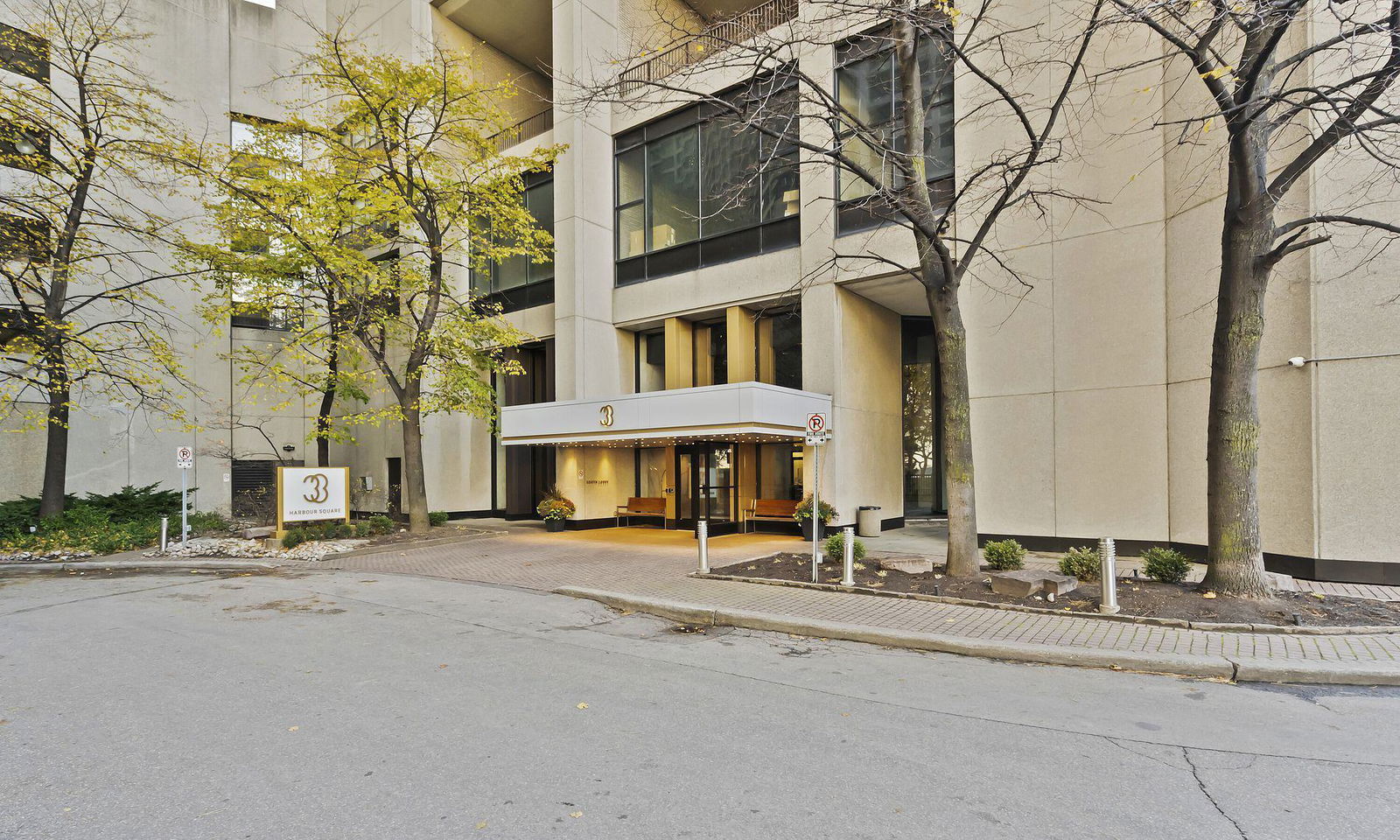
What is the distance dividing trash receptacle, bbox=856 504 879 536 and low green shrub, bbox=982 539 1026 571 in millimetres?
5875

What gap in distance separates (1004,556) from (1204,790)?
671cm

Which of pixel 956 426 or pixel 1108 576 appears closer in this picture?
pixel 1108 576

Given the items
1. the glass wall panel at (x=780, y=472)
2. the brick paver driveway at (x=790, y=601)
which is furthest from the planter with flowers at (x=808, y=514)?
the glass wall panel at (x=780, y=472)

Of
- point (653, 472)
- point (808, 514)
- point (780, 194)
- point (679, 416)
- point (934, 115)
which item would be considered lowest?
point (808, 514)

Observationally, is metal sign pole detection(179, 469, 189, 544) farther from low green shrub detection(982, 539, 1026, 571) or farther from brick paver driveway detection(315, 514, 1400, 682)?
low green shrub detection(982, 539, 1026, 571)

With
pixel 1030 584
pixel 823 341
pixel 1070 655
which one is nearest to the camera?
pixel 1070 655

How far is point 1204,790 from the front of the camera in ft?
12.8

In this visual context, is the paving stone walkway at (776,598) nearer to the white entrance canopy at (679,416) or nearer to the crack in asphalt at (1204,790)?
the crack in asphalt at (1204,790)

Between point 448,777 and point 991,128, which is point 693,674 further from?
point 991,128

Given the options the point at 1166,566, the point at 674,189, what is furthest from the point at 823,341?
the point at 1166,566

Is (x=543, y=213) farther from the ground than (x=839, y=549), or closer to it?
farther from the ground

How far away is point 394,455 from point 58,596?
551 inches

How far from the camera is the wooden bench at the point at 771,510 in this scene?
1745 centimetres

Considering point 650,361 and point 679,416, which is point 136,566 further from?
point 650,361
